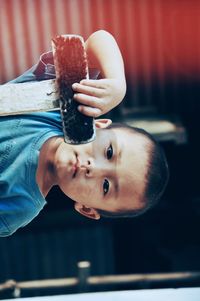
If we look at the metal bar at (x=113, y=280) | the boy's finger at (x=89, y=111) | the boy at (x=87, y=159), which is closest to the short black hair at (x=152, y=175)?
the boy at (x=87, y=159)

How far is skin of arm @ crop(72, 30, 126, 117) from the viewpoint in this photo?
953 millimetres

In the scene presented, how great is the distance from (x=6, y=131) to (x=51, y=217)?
1.11ft

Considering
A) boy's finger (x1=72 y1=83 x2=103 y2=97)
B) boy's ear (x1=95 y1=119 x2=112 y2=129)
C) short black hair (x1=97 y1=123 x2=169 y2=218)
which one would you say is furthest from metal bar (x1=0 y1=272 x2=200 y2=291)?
boy's finger (x1=72 y1=83 x2=103 y2=97)

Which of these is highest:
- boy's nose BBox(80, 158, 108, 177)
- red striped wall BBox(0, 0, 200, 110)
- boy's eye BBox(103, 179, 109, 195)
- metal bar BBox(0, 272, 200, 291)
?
red striped wall BBox(0, 0, 200, 110)

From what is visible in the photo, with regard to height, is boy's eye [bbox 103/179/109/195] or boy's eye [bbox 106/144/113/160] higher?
boy's eye [bbox 106/144/113/160]

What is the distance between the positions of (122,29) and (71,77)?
263mm

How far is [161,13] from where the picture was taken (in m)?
1.15

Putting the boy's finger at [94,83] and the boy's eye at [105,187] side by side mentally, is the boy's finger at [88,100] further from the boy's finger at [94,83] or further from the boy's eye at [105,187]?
the boy's eye at [105,187]

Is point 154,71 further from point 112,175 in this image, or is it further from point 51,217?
point 51,217

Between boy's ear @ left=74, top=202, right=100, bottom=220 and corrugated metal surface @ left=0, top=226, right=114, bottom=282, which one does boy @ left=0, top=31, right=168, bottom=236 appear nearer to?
boy's ear @ left=74, top=202, right=100, bottom=220

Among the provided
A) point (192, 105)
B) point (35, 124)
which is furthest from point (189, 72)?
point (35, 124)

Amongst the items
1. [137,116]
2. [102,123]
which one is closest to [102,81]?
[102,123]

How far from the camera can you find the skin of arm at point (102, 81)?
3.13 feet

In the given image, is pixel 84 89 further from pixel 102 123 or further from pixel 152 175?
pixel 152 175
